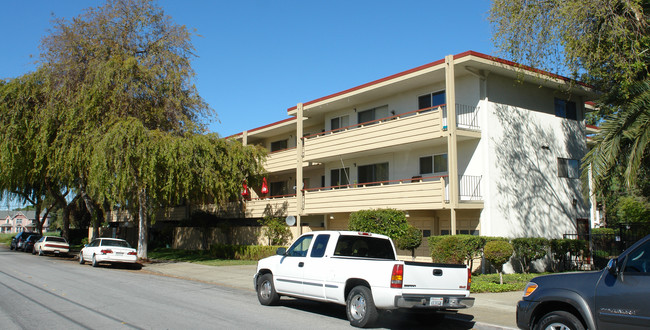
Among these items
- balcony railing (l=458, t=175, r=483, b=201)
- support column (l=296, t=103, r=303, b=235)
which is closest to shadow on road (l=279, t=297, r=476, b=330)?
balcony railing (l=458, t=175, r=483, b=201)

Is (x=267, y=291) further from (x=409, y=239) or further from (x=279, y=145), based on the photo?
(x=279, y=145)

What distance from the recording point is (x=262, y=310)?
11086 mm

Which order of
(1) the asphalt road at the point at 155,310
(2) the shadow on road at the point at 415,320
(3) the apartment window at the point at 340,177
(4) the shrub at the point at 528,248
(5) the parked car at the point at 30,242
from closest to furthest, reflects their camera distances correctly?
(1) the asphalt road at the point at 155,310
(2) the shadow on road at the point at 415,320
(4) the shrub at the point at 528,248
(3) the apartment window at the point at 340,177
(5) the parked car at the point at 30,242

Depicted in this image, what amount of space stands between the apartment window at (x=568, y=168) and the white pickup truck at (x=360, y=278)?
50.5 ft

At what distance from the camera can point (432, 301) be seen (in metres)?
8.93

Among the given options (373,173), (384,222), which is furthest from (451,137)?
(373,173)

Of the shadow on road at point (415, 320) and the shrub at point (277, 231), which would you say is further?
the shrub at point (277, 231)

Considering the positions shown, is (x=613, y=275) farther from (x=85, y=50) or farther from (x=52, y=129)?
(x=52, y=129)

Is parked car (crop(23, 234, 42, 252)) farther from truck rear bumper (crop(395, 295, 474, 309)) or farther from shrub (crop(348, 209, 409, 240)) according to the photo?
truck rear bumper (crop(395, 295, 474, 309))

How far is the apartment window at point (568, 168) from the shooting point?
76.5 feet

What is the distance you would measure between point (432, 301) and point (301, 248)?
3.30 m

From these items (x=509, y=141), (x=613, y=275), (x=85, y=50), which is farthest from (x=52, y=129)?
(x=613, y=275)

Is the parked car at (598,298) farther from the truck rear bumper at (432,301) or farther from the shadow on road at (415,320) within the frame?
the shadow on road at (415,320)

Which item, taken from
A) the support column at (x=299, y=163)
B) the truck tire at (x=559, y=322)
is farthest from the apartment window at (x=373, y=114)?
the truck tire at (x=559, y=322)
